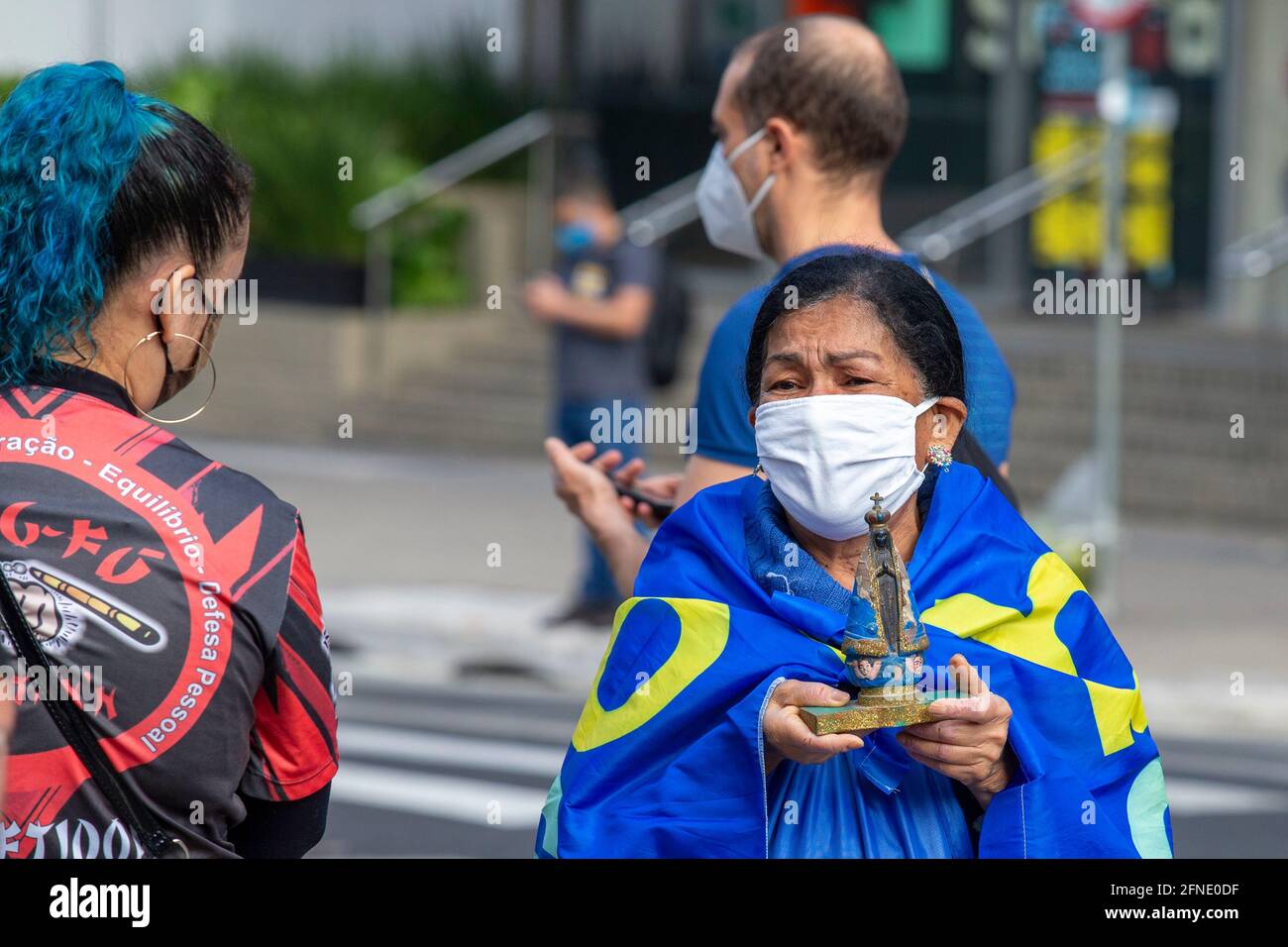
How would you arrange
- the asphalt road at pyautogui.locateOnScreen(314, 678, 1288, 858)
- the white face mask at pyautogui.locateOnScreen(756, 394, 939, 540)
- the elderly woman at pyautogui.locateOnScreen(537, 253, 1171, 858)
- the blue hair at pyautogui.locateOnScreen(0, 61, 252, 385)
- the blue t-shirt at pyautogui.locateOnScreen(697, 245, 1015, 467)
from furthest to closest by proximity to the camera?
the asphalt road at pyautogui.locateOnScreen(314, 678, 1288, 858) → the blue t-shirt at pyautogui.locateOnScreen(697, 245, 1015, 467) → the white face mask at pyautogui.locateOnScreen(756, 394, 939, 540) → the elderly woman at pyautogui.locateOnScreen(537, 253, 1171, 858) → the blue hair at pyautogui.locateOnScreen(0, 61, 252, 385)

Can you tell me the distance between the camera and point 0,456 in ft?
7.18

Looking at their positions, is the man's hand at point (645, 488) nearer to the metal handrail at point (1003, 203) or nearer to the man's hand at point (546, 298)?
the man's hand at point (546, 298)

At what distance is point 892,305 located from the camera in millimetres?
2619

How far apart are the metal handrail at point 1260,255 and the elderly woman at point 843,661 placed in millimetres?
11104

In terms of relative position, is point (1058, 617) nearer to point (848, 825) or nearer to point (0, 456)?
point (848, 825)

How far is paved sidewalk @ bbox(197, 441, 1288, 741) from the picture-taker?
8.97 meters

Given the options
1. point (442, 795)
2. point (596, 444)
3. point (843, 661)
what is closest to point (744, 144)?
point (843, 661)

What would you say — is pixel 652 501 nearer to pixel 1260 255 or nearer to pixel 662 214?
pixel 1260 255

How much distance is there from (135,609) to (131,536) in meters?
0.08

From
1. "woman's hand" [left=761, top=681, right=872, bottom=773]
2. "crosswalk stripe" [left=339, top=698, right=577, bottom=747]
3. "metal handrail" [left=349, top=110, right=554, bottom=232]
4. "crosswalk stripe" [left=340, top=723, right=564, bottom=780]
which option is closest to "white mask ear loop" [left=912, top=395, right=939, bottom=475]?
"woman's hand" [left=761, top=681, right=872, bottom=773]

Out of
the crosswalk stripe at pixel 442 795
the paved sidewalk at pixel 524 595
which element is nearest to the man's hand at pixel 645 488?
the crosswalk stripe at pixel 442 795

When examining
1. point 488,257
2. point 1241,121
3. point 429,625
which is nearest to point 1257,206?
point 1241,121

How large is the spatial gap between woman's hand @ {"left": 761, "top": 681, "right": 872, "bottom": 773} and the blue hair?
0.84 meters

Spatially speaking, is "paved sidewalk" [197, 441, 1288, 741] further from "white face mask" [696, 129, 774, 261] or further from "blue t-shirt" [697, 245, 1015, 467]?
"blue t-shirt" [697, 245, 1015, 467]
